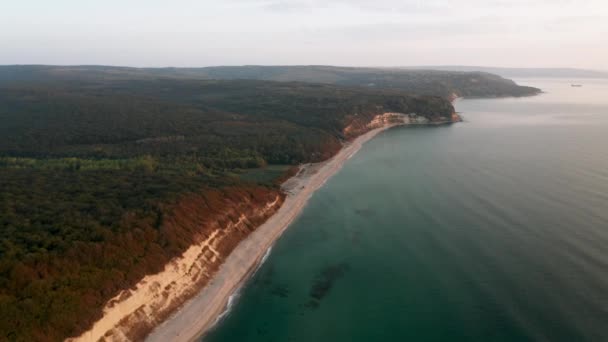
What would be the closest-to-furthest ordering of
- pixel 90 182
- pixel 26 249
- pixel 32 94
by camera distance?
pixel 26 249
pixel 90 182
pixel 32 94

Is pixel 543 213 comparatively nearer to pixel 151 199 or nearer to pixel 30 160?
pixel 151 199

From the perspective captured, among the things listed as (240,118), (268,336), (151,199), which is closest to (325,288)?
(268,336)

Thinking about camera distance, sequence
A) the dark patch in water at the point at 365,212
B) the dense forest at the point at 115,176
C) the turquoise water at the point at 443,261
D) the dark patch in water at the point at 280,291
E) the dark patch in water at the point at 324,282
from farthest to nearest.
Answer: the dark patch in water at the point at 365,212
the dark patch in water at the point at 280,291
the dark patch in water at the point at 324,282
the turquoise water at the point at 443,261
the dense forest at the point at 115,176

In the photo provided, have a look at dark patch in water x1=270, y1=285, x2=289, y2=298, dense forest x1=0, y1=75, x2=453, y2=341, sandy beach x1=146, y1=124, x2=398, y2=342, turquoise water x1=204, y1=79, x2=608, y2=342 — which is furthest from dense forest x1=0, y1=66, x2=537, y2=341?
turquoise water x1=204, y1=79, x2=608, y2=342

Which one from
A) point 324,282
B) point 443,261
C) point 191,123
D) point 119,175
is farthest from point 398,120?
point 324,282

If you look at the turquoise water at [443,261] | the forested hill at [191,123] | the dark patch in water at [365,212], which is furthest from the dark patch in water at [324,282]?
the forested hill at [191,123]

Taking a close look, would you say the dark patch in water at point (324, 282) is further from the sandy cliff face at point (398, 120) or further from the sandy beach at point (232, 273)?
the sandy cliff face at point (398, 120)
